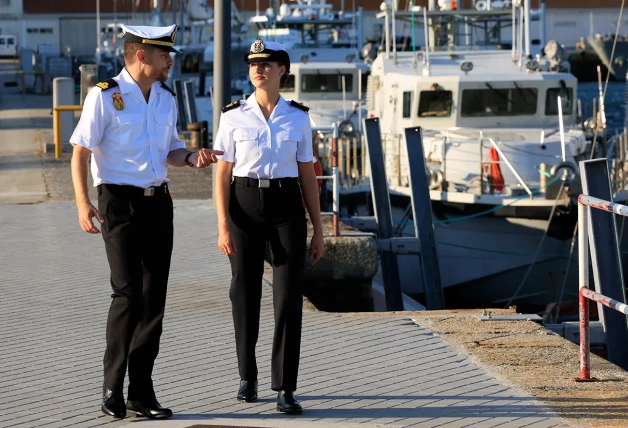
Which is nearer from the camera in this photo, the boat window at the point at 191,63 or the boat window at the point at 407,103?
the boat window at the point at 407,103

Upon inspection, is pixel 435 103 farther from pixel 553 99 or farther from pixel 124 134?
pixel 124 134

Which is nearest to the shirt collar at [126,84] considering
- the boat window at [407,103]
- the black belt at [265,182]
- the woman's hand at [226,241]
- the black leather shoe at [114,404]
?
the black belt at [265,182]

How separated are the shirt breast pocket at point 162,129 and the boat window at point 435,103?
1257cm

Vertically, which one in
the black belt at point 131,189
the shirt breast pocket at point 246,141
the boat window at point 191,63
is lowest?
the black belt at point 131,189

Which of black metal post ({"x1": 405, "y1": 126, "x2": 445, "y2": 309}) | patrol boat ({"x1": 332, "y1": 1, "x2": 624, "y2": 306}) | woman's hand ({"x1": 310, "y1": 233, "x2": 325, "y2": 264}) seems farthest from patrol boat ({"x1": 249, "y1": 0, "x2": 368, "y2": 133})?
woman's hand ({"x1": 310, "y1": 233, "x2": 325, "y2": 264})

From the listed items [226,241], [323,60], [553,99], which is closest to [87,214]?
[226,241]

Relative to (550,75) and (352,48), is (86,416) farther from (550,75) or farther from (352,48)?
(352,48)

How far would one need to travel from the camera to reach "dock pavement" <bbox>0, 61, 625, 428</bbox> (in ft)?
18.7

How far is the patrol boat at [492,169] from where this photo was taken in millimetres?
16047

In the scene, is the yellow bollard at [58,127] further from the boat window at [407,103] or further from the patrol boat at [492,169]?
the boat window at [407,103]

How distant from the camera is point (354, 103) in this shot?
22891mm

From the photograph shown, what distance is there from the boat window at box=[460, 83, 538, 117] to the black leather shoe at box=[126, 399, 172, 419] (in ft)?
41.7

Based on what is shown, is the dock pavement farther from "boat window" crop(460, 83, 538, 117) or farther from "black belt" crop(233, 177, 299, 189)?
"boat window" crop(460, 83, 538, 117)

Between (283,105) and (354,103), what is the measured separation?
1710cm
